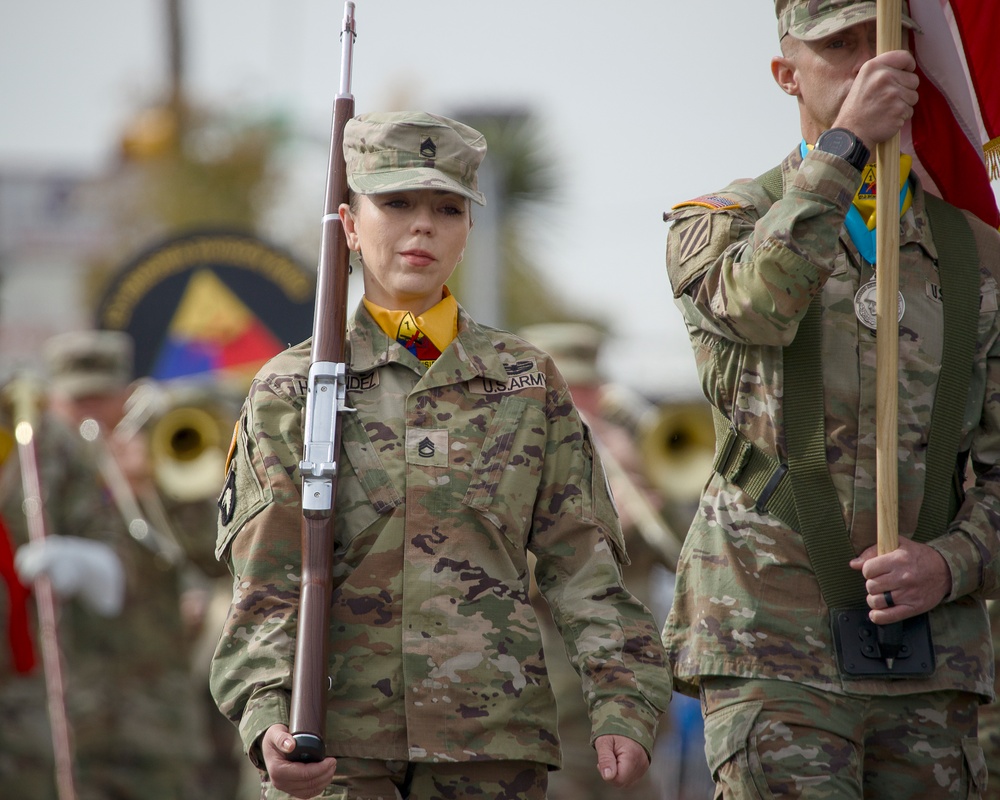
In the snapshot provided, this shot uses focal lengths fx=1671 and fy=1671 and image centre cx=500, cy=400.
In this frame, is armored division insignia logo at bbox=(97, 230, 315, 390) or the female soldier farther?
armored division insignia logo at bbox=(97, 230, 315, 390)

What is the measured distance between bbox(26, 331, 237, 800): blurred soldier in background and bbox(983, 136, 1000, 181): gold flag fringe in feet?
21.4

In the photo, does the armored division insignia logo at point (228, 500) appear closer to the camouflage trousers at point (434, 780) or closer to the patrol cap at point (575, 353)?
the camouflage trousers at point (434, 780)

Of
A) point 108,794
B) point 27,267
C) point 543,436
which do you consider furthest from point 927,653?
point 27,267

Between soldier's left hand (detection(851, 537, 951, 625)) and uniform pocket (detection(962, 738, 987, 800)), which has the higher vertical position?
soldier's left hand (detection(851, 537, 951, 625))

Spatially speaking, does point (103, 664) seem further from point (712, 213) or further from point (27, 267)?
point (27, 267)

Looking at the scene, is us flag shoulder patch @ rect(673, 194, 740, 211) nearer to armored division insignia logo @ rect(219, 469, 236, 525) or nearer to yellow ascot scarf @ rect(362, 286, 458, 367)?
yellow ascot scarf @ rect(362, 286, 458, 367)

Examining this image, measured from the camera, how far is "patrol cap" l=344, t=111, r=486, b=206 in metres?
4.05

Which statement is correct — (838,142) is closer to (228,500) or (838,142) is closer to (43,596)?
(228,500)

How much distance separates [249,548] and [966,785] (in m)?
1.77

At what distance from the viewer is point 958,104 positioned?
14.7 feet

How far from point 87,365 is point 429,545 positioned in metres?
7.26

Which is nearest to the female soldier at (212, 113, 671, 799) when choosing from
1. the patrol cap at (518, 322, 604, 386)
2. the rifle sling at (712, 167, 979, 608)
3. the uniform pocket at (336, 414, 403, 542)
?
the uniform pocket at (336, 414, 403, 542)

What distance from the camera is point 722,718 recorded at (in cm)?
397

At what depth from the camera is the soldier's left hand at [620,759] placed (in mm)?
3709
